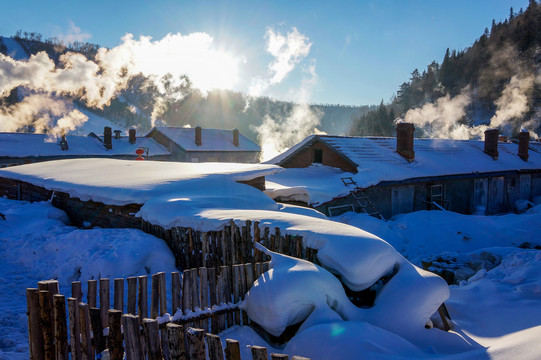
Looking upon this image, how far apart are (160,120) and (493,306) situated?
5015 inches

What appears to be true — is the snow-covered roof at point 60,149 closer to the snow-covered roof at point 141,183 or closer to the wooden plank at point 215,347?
the snow-covered roof at point 141,183

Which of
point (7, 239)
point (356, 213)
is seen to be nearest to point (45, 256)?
point (7, 239)

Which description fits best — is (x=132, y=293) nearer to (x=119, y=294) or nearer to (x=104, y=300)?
(x=119, y=294)

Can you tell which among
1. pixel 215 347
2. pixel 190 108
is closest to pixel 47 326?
pixel 215 347

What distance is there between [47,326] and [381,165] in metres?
18.0

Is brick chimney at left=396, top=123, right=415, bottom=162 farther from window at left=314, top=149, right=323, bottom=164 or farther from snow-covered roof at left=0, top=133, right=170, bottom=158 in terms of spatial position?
snow-covered roof at left=0, top=133, right=170, bottom=158

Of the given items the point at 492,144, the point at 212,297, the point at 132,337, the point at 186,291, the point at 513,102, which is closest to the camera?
the point at 132,337

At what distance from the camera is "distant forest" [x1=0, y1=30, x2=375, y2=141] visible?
422 feet

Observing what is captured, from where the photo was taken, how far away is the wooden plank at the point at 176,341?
288 cm

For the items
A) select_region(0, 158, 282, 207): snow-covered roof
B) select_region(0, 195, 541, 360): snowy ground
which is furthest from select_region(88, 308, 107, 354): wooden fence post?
select_region(0, 158, 282, 207): snow-covered roof

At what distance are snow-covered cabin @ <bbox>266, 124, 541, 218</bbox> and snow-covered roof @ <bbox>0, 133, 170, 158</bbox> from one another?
2193cm

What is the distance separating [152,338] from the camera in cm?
310

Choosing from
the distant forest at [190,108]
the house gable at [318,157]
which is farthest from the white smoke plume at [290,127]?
the house gable at [318,157]

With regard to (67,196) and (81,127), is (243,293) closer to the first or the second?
(67,196)
